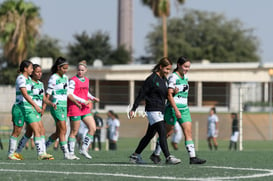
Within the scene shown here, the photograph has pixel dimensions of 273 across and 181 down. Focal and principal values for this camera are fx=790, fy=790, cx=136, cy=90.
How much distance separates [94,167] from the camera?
12.0m

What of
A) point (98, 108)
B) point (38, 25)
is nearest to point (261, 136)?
point (98, 108)

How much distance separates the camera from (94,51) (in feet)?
302

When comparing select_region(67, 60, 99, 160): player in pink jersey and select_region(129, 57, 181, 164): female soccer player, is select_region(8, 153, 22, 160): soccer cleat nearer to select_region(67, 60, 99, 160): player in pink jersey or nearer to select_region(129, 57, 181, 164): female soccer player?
select_region(67, 60, 99, 160): player in pink jersey

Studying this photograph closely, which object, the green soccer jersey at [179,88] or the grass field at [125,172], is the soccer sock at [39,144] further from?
the green soccer jersey at [179,88]

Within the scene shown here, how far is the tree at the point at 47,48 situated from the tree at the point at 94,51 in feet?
8.07

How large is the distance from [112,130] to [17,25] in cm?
2555

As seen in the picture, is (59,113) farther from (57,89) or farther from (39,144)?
(39,144)

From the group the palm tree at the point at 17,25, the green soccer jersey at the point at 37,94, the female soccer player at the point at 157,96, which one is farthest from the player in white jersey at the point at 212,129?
the palm tree at the point at 17,25

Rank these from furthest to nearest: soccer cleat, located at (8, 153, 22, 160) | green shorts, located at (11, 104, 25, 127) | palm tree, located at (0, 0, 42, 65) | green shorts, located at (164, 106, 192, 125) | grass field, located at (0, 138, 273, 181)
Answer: palm tree, located at (0, 0, 42, 65) < soccer cleat, located at (8, 153, 22, 160) < green shorts, located at (11, 104, 25, 127) < green shorts, located at (164, 106, 192, 125) < grass field, located at (0, 138, 273, 181)

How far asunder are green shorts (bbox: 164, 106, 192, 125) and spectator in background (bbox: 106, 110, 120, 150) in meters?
17.1

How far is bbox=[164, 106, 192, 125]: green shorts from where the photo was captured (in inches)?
515

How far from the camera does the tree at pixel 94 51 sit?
91.2 m

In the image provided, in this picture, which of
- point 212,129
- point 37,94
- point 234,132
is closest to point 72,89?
point 37,94

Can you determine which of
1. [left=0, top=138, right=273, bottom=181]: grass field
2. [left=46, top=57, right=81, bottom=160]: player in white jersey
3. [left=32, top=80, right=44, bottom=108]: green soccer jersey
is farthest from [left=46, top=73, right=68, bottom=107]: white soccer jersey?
[left=0, top=138, right=273, bottom=181]: grass field
